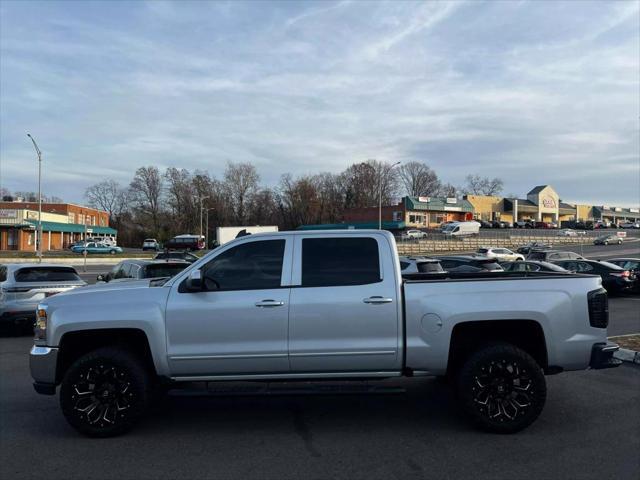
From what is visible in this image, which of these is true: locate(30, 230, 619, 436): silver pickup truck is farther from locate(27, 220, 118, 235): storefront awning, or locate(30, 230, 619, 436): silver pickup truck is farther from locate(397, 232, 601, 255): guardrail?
locate(27, 220, 118, 235): storefront awning

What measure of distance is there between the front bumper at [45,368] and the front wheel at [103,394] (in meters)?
0.19

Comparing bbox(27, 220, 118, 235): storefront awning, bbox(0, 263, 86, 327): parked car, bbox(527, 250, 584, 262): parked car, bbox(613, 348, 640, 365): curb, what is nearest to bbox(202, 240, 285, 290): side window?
bbox(613, 348, 640, 365): curb

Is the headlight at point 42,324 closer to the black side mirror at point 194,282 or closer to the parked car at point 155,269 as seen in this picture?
the black side mirror at point 194,282

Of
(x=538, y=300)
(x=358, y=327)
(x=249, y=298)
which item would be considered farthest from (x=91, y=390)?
(x=538, y=300)

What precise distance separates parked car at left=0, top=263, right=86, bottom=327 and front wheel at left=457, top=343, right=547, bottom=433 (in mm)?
9571

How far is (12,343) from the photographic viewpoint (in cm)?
1116

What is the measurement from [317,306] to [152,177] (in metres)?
117

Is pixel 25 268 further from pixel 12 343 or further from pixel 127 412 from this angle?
pixel 127 412

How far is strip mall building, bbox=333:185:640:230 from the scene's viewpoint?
93.5 m

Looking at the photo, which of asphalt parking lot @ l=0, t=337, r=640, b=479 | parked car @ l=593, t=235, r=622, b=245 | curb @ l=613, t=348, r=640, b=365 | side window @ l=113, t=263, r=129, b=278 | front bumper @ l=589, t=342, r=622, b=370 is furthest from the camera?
parked car @ l=593, t=235, r=622, b=245

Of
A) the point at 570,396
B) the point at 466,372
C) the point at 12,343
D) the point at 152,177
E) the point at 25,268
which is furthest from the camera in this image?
the point at 152,177

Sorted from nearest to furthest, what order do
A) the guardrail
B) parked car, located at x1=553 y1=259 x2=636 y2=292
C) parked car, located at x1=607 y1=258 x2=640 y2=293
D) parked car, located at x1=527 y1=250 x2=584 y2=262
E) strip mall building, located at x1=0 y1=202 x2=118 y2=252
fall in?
parked car, located at x1=553 y1=259 x2=636 y2=292, parked car, located at x1=607 y1=258 x2=640 y2=293, parked car, located at x1=527 y1=250 x2=584 y2=262, the guardrail, strip mall building, located at x1=0 y1=202 x2=118 y2=252

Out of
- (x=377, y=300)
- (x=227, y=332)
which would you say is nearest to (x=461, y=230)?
(x=377, y=300)

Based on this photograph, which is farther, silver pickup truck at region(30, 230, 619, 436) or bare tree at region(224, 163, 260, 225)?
bare tree at region(224, 163, 260, 225)
